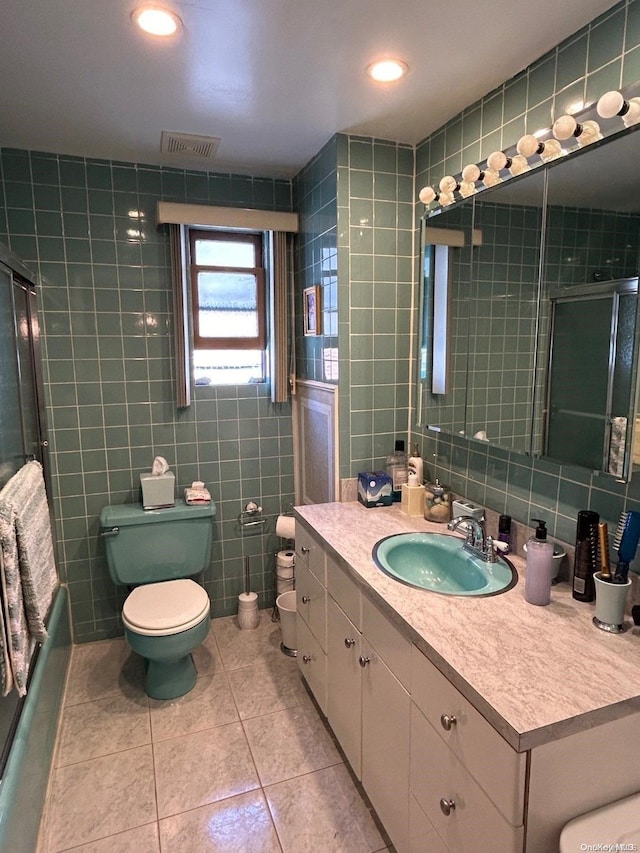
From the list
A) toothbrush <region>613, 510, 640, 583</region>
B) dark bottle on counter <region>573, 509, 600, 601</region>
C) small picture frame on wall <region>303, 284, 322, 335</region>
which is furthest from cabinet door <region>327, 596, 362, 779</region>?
small picture frame on wall <region>303, 284, 322, 335</region>

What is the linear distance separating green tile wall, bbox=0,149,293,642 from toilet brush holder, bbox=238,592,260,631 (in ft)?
0.65

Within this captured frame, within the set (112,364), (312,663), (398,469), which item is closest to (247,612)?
(312,663)

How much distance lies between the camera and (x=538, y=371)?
156 centimetres

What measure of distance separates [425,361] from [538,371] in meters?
0.64

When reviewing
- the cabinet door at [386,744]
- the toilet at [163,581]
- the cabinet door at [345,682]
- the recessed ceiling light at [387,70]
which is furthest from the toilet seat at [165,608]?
the recessed ceiling light at [387,70]

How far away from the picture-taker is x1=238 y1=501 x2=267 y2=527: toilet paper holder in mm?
2820

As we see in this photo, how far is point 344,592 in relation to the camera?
173 centimetres

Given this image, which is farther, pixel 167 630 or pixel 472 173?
pixel 167 630

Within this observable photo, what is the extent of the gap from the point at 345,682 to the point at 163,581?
1147 millimetres

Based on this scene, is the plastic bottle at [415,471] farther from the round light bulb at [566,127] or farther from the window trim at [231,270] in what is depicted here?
the round light bulb at [566,127]

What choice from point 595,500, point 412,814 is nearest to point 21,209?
point 595,500

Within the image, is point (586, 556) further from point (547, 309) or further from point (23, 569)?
point (23, 569)

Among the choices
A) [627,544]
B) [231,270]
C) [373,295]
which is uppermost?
[231,270]

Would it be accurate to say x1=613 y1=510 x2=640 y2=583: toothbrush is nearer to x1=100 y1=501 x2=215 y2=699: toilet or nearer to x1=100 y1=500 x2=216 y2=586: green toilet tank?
x1=100 y1=501 x2=215 y2=699: toilet
